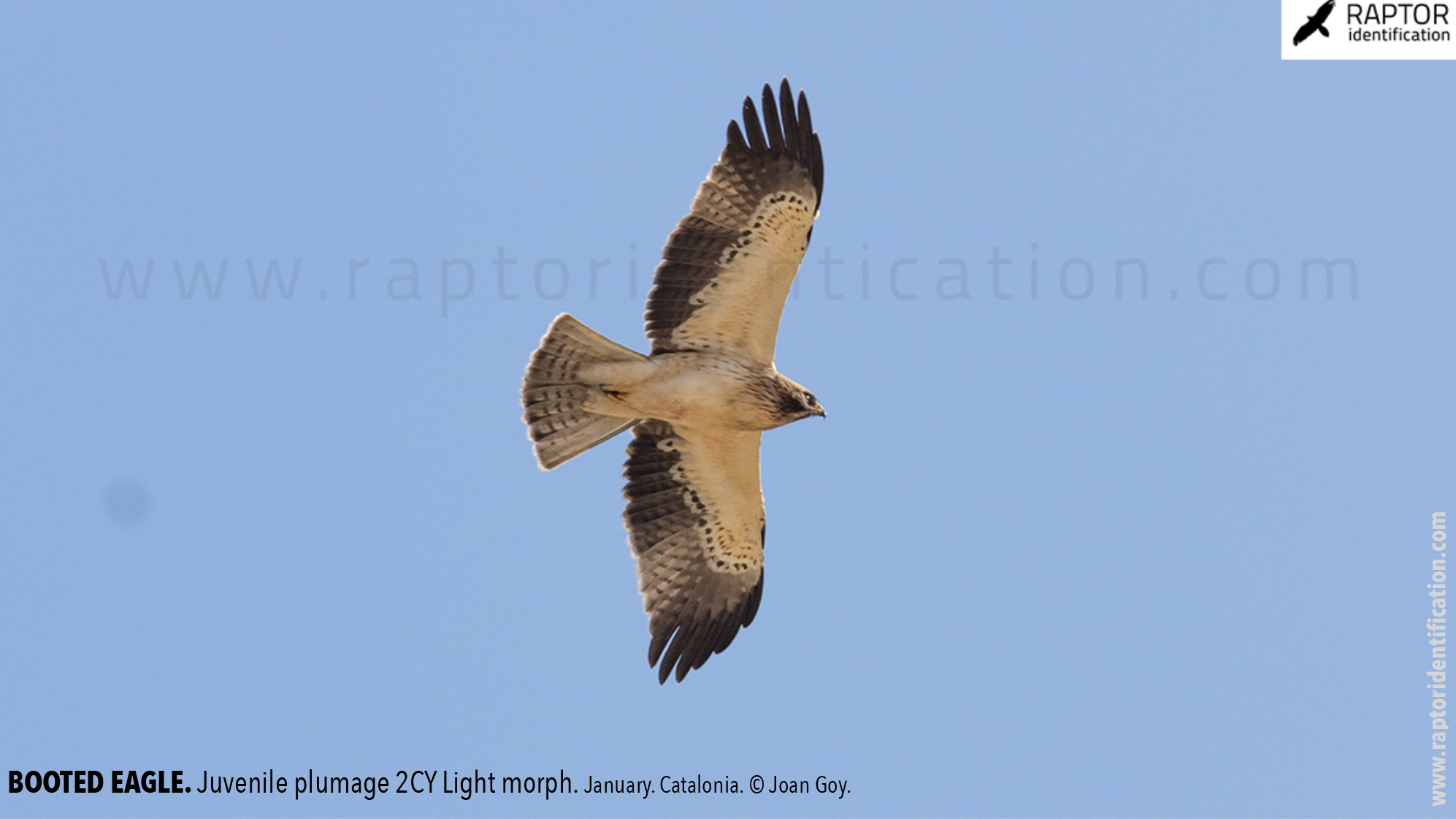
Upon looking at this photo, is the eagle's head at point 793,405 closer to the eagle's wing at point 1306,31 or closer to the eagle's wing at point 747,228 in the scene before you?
the eagle's wing at point 747,228

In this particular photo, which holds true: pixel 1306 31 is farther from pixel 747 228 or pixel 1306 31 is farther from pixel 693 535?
pixel 693 535

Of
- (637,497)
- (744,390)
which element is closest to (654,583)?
(637,497)

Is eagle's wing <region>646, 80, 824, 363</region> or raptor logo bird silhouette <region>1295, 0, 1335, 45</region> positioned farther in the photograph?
raptor logo bird silhouette <region>1295, 0, 1335, 45</region>

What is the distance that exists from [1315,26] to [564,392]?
7.20 meters

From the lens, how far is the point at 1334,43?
12.5 meters

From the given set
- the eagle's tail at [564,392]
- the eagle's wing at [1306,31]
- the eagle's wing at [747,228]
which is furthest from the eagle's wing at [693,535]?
the eagle's wing at [1306,31]

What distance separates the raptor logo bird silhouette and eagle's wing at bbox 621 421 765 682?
602 cm

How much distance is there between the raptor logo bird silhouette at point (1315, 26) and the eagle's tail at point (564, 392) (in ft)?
21.5

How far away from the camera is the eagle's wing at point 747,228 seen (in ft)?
31.8

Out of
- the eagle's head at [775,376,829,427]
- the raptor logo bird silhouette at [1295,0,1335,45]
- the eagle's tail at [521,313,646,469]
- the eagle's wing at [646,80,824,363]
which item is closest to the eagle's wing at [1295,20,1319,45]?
the raptor logo bird silhouette at [1295,0,1335,45]

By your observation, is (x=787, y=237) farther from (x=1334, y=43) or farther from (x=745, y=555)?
(x=1334, y=43)

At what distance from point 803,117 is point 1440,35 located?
239 inches

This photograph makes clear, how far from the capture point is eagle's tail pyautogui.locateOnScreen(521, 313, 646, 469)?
9.91 meters

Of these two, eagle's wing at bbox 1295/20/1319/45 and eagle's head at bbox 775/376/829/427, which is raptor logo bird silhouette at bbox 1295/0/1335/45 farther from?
eagle's head at bbox 775/376/829/427
